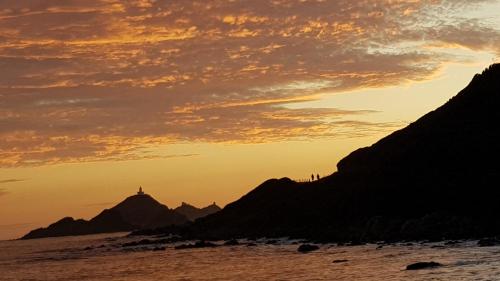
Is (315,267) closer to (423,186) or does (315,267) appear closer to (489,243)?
(489,243)

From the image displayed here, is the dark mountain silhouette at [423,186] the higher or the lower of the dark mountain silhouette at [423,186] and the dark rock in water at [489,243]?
the higher

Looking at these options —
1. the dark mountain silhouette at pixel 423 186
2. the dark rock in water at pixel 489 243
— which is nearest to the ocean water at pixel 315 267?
the dark rock in water at pixel 489 243

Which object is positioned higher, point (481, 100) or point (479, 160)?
point (481, 100)

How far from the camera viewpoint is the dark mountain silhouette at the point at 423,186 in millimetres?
127312

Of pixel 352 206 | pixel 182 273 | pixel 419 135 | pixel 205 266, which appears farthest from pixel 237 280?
pixel 419 135

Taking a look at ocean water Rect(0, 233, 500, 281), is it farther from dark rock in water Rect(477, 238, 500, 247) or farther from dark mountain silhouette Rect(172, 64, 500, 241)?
dark mountain silhouette Rect(172, 64, 500, 241)

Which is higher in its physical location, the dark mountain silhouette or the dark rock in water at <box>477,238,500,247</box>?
the dark mountain silhouette

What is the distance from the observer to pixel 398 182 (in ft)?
517

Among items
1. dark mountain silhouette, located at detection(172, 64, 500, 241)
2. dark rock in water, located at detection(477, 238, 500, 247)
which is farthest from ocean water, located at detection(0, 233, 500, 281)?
dark mountain silhouette, located at detection(172, 64, 500, 241)

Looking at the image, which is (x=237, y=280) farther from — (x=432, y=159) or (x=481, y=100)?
(x=481, y=100)

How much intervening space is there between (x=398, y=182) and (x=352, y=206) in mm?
11183

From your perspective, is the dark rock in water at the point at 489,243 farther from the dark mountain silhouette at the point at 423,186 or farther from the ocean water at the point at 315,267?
the dark mountain silhouette at the point at 423,186

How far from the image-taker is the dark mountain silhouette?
127312 millimetres

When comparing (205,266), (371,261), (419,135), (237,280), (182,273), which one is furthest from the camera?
(419,135)
